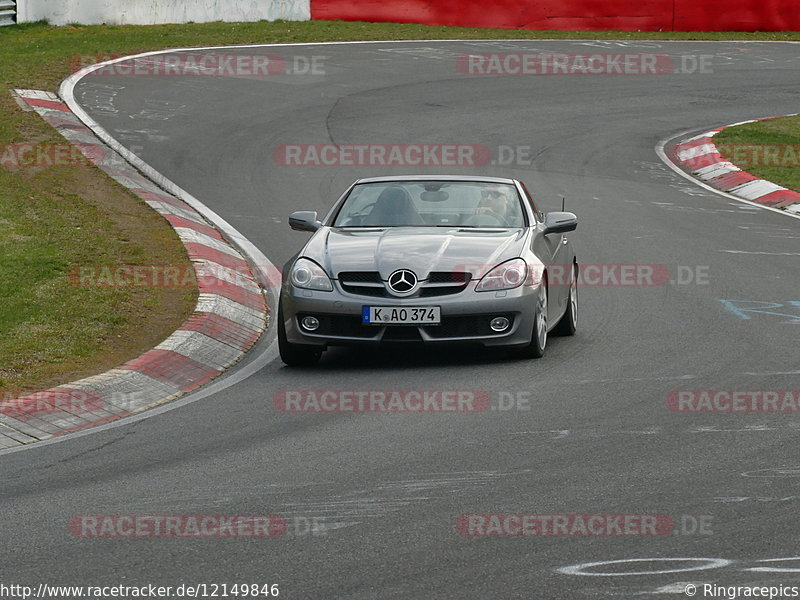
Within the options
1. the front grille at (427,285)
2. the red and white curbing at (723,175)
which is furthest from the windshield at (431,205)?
the red and white curbing at (723,175)

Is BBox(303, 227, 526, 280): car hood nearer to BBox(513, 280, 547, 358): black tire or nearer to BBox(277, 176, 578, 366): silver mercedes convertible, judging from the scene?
BBox(277, 176, 578, 366): silver mercedes convertible

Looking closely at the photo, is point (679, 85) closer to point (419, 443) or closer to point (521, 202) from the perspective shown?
point (521, 202)

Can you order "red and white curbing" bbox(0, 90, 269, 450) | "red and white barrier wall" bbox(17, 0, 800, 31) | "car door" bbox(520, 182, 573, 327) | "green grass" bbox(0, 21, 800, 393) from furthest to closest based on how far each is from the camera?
1. "red and white barrier wall" bbox(17, 0, 800, 31)
2. "car door" bbox(520, 182, 573, 327)
3. "green grass" bbox(0, 21, 800, 393)
4. "red and white curbing" bbox(0, 90, 269, 450)

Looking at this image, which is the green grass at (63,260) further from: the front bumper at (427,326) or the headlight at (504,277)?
the headlight at (504,277)

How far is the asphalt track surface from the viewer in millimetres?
5465

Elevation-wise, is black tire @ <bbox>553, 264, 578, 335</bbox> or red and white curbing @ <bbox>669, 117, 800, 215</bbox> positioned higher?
red and white curbing @ <bbox>669, 117, 800, 215</bbox>

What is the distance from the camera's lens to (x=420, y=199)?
1101 centimetres

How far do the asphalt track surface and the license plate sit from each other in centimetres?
36

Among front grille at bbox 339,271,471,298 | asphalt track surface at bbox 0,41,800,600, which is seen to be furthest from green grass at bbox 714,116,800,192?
front grille at bbox 339,271,471,298

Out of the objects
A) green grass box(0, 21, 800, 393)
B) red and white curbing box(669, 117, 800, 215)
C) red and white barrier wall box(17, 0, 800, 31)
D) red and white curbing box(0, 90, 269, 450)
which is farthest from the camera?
red and white barrier wall box(17, 0, 800, 31)

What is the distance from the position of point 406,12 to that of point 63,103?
13.4m

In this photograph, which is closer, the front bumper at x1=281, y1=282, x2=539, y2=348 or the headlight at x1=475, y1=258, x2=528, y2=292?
the front bumper at x1=281, y1=282, x2=539, y2=348

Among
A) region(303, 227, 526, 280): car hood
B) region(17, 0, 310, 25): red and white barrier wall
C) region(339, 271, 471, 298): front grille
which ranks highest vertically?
region(17, 0, 310, 25): red and white barrier wall

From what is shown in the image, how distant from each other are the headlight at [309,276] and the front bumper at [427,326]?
56mm
